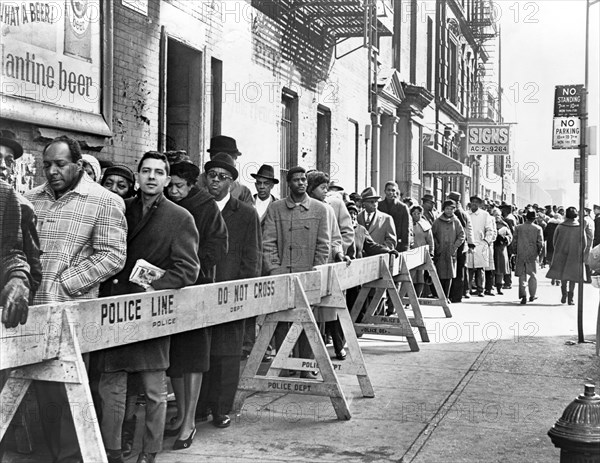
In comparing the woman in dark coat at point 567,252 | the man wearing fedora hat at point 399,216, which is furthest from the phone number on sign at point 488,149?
the man wearing fedora hat at point 399,216

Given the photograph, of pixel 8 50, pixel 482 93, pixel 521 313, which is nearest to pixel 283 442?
pixel 8 50

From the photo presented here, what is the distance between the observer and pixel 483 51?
4494 cm

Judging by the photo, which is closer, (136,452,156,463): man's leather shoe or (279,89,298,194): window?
(136,452,156,463): man's leather shoe

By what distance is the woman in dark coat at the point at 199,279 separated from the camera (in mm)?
6125

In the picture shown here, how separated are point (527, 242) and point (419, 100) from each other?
10.5 m

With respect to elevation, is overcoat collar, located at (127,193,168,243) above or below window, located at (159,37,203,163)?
below

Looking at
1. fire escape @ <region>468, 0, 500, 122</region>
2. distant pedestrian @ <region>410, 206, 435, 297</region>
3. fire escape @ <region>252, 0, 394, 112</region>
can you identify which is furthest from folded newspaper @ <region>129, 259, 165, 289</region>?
fire escape @ <region>468, 0, 500, 122</region>

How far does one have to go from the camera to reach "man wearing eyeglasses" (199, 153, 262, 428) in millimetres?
6711

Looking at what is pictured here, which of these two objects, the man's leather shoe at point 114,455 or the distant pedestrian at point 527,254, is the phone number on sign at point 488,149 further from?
the man's leather shoe at point 114,455

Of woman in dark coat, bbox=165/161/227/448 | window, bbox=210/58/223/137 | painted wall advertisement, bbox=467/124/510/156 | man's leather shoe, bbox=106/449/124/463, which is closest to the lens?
man's leather shoe, bbox=106/449/124/463

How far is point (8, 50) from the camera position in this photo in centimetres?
756

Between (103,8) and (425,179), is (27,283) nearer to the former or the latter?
(103,8)

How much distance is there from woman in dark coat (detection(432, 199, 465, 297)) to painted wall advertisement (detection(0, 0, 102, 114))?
8.69 meters

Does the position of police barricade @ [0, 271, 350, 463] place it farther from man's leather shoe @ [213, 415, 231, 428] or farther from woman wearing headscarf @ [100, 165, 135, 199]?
woman wearing headscarf @ [100, 165, 135, 199]
